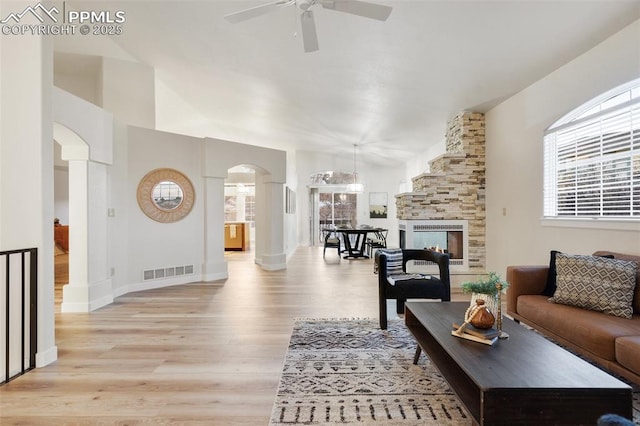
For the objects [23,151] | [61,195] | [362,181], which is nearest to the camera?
[23,151]

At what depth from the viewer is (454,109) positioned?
5.44 metres

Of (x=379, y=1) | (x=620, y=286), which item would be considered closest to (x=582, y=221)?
(x=620, y=286)

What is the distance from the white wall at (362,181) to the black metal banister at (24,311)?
29.0ft

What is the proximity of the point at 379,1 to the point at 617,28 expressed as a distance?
2.11 metres

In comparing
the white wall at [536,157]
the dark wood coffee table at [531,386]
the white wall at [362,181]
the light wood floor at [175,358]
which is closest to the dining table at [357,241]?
the white wall at [362,181]

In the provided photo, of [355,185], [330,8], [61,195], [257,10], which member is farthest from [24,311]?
[355,185]

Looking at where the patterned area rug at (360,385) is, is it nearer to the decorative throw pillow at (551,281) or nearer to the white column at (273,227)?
the decorative throw pillow at (551,281)

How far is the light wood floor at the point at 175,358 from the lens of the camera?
205 centimetres

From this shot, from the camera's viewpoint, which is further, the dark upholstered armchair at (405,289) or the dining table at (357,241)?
the dining table at (357,241)

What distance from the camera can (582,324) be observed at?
2.33 meters

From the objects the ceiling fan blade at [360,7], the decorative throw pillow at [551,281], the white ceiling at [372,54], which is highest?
the white ceiling at [372,54]

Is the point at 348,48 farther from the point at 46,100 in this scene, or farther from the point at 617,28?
the point at 46,100

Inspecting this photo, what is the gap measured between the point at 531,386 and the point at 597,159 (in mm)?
3015

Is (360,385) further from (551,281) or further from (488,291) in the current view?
(551,281)
